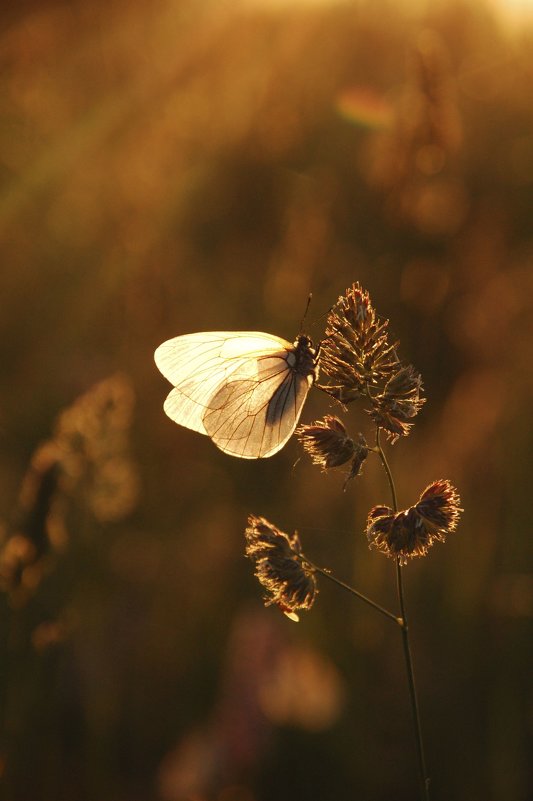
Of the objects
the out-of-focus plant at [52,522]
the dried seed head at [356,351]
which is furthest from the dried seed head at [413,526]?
the out-of-focus plant at [52,522]

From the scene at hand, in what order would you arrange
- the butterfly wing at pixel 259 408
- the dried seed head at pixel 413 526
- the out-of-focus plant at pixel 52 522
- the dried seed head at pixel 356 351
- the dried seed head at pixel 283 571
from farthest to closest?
the out-of-focus plant at pixel 52 522
the butterfly wing at pixel 259 408
the dried seed head at pixel 356 351
the dried seed head at pixel 283 571
the dried seed head at pixel 413 526

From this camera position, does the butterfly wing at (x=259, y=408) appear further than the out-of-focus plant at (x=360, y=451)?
Yes

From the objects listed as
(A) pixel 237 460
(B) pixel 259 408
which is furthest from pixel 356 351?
(A) pixel 237 460

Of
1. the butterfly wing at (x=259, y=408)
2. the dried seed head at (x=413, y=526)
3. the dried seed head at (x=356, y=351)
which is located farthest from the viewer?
the butterfly wing at (x=259, y=408)

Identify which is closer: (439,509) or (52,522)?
(439,509)

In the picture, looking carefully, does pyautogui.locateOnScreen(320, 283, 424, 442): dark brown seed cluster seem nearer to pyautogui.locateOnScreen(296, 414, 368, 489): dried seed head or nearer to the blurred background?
pyautogui.locateOnScreen(296, 414, 368, 489): dried seed head

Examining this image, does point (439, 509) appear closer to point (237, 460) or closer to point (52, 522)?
point (52, 522)

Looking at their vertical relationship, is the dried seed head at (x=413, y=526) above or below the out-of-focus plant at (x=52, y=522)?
above

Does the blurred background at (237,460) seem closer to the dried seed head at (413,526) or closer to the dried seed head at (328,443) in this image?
the dried seed head at (328,443)

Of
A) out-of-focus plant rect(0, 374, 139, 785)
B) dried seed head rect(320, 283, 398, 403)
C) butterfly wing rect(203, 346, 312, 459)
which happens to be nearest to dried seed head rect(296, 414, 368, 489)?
dried seed head rect(320, 283, 398, 403)
